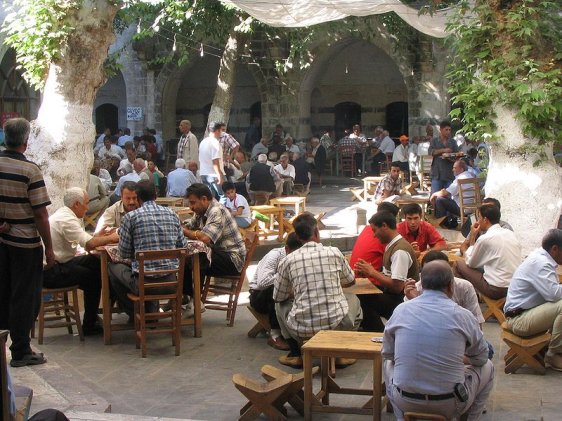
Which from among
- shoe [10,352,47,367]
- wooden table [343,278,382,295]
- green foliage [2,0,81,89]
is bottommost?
shoe [10,352,47,367]

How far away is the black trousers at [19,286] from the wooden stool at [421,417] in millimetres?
2803

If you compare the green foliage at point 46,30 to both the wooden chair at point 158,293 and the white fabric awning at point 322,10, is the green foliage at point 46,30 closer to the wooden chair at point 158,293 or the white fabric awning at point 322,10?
the white fabric awning at point 322,10


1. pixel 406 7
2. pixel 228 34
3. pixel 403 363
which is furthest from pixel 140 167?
pixel 403 363

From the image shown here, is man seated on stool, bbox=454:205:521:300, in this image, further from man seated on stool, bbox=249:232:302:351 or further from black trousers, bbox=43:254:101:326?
black trousers, bbox=43:254:101:326

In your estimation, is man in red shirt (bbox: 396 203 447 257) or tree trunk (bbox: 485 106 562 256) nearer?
man in red shirt (bbox: 396 203 447 257)

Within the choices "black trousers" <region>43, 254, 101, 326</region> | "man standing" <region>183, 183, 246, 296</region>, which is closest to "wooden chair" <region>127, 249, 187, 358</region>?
"black trousers" <region>43, 254, 101, 326</region>

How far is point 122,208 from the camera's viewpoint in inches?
319

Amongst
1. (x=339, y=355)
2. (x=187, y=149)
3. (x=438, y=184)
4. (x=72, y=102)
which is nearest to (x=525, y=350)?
(x=339, y=355)

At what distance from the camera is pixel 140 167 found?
14594 millimetres

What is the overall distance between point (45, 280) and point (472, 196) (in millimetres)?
6856

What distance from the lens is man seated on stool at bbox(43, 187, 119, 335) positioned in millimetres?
7398

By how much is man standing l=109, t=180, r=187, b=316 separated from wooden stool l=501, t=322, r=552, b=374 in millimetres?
2542

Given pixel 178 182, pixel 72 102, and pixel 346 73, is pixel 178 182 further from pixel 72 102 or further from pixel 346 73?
pixel 346 73

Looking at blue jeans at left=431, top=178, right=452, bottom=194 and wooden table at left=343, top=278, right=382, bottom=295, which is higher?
blue jeans at left=431, top=178, right=452, bottom=194
